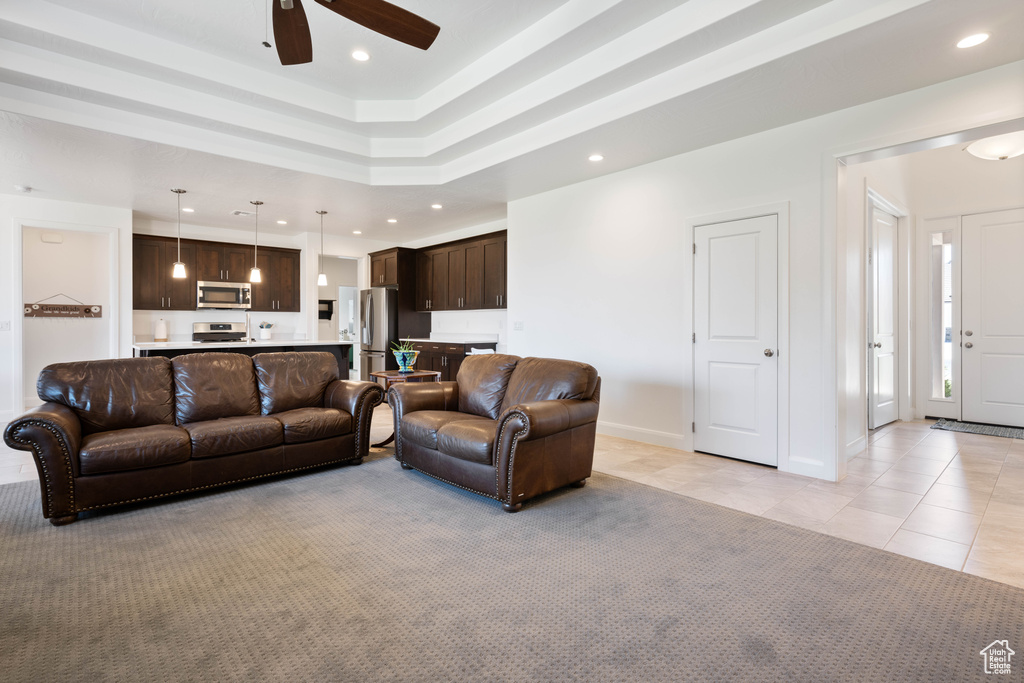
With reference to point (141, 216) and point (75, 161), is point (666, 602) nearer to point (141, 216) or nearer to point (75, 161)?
point (75, 161)

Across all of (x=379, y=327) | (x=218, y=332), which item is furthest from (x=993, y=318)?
(x=218, y=332)

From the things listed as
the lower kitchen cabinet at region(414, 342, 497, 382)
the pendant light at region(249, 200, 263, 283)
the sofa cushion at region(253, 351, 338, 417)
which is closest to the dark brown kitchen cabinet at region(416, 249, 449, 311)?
the lower kitchen cabinet at region(414, 342, 497, 382)

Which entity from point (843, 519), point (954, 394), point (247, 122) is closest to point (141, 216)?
point (247, 122)

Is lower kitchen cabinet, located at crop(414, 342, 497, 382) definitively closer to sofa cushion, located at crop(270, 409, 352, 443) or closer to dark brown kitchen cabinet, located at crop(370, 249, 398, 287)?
dark brown kitchen cabinet, located at crop(370, 249, 398, 287)

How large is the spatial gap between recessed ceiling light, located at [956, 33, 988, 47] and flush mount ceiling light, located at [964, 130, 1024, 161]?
187 centimetres

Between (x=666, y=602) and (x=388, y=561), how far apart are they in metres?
1.27

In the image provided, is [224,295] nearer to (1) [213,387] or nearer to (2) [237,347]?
(2) [237,347]

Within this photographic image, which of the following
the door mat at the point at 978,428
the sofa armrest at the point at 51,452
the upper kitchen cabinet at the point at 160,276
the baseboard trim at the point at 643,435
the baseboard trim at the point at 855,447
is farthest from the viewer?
the upper kitchen cabinet at the point at 160,276

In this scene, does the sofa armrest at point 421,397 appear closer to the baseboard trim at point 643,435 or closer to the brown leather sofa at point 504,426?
the brown leather sofa at point 504,426

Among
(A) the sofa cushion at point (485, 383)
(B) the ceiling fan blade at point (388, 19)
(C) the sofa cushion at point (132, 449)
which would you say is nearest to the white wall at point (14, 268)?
(C) the sofa cushion at point (132, 449)

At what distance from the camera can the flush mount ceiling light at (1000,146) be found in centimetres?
398

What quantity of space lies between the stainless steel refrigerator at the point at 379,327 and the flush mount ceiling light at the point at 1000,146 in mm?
6948

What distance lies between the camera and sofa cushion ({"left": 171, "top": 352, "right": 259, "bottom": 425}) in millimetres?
3576

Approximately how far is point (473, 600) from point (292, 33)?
2652 millimetres
